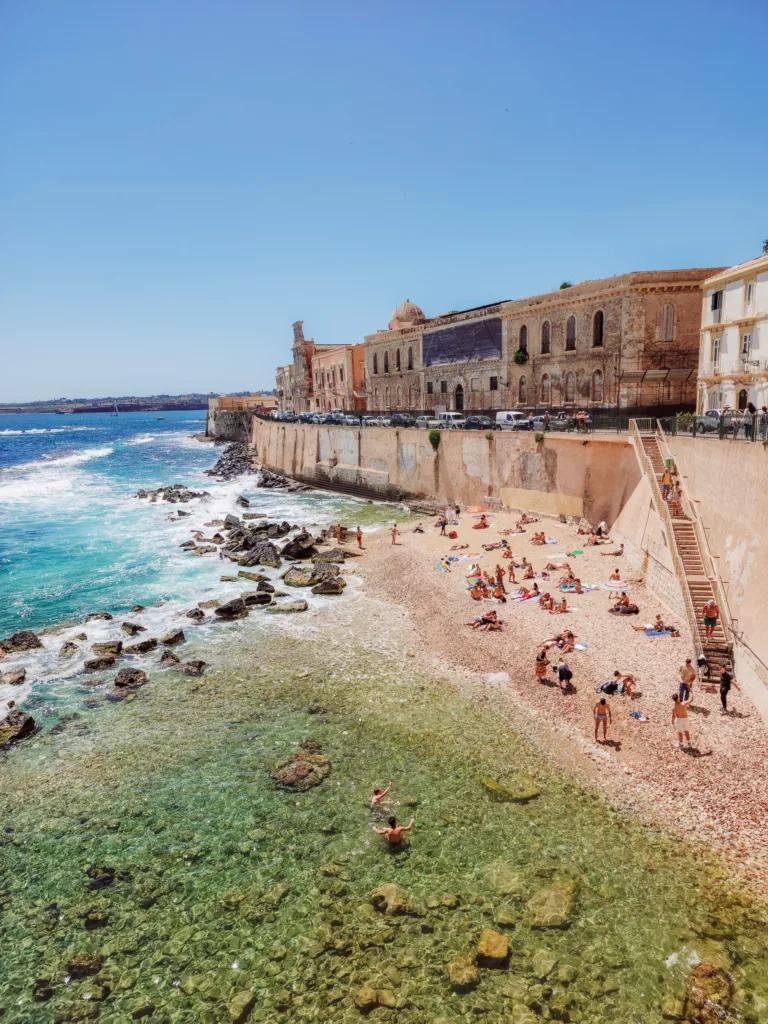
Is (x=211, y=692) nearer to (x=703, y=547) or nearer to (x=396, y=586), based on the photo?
(x=396, y=586)

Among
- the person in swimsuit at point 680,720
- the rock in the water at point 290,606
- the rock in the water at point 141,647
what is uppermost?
the person in swimsuit at point 680,720

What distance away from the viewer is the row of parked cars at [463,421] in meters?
26.9

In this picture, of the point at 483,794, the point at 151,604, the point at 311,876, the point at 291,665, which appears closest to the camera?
the point at 311,876

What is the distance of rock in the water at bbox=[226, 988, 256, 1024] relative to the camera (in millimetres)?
7215

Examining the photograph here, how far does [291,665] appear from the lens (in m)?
15.9

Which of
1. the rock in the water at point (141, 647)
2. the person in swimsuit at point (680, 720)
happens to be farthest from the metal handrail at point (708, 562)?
the rock in the water at point (141, 647)

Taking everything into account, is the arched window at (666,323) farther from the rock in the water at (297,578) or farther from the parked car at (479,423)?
the rock in the water at (297,578)

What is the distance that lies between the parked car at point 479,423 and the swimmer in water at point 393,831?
22.1 metres

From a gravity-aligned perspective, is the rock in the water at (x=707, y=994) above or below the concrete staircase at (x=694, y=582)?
below

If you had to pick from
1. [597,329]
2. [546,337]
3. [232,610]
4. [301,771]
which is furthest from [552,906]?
[546,337]

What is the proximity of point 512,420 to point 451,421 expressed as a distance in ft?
14.7

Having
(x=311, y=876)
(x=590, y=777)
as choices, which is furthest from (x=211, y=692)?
(x=590, y=777)

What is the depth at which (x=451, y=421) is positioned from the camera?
33.0 m

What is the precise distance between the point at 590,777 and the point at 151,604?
15.5 m
